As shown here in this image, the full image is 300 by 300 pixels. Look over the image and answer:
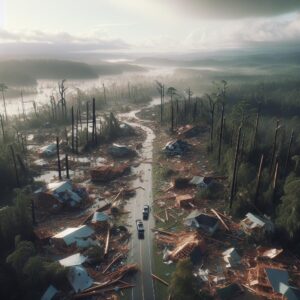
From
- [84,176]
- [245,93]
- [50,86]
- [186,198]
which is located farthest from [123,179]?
[50,86]

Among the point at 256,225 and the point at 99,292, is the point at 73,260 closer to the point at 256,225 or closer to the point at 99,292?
the point at 99,292

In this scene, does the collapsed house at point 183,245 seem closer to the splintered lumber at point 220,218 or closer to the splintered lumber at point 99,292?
the splintered lumber at point 220,218

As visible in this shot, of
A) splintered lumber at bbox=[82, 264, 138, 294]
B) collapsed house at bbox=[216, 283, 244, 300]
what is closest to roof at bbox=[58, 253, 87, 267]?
splintered lumber at bbox=[82, 264, 138, 294]

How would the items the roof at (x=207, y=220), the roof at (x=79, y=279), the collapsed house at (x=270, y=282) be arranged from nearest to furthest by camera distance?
the collapsed house at (x=270, y=282) → the roof at (x=79, y=279) → the roof at (x=207, y=220)

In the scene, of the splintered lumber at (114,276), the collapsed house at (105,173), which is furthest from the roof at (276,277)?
the collapsed house at (105,173)

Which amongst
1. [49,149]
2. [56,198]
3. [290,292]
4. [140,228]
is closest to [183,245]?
[140,228]

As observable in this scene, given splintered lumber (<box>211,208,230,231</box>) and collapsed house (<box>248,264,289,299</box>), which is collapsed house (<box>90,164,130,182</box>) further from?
collapsed house (<box>248,264,289,299</box>)
